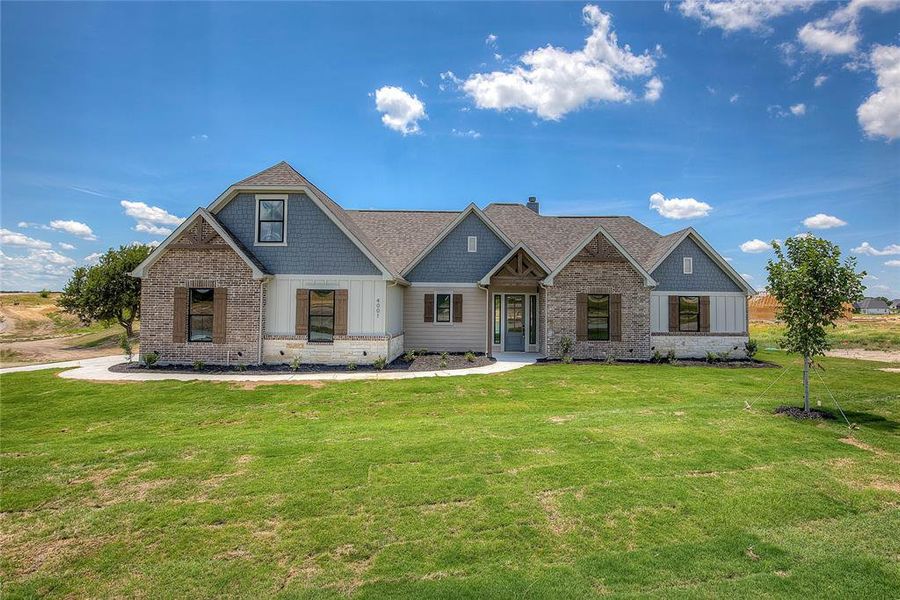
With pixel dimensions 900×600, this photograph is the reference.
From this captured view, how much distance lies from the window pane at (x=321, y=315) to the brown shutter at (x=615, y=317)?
11539 millimetres

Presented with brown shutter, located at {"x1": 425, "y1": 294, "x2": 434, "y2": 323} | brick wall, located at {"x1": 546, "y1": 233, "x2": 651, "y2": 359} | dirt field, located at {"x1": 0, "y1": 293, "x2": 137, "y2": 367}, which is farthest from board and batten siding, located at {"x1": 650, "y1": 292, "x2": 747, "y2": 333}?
dirt field, located at {"x1": 0, "y1": 293, "x2": 137, "y2": 367}

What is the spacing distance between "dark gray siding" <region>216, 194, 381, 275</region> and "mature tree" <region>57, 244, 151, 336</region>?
12.7 m

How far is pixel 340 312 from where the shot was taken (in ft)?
51.6

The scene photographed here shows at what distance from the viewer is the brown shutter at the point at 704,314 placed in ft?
61.8

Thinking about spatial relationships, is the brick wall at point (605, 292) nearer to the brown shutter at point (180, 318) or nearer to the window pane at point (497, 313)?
the window pane at point (497, 313)

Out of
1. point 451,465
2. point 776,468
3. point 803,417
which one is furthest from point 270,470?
point 803,417

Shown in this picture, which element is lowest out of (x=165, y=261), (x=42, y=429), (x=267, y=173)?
(x=42, y=429)

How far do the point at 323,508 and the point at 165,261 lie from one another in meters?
14.2

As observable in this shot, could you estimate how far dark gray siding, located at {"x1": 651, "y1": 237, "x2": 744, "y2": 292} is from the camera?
748 inches

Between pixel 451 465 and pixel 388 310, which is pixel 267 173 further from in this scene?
pixel 451 465

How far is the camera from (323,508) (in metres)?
4.81

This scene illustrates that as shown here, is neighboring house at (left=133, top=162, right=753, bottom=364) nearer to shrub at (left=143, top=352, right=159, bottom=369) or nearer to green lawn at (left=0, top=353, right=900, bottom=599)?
shrub at (left=143, top=352, right=159, bottom=369)

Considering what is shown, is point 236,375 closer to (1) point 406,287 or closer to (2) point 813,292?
A: (1) point 406,287

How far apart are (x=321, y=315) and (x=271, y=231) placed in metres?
3.81
